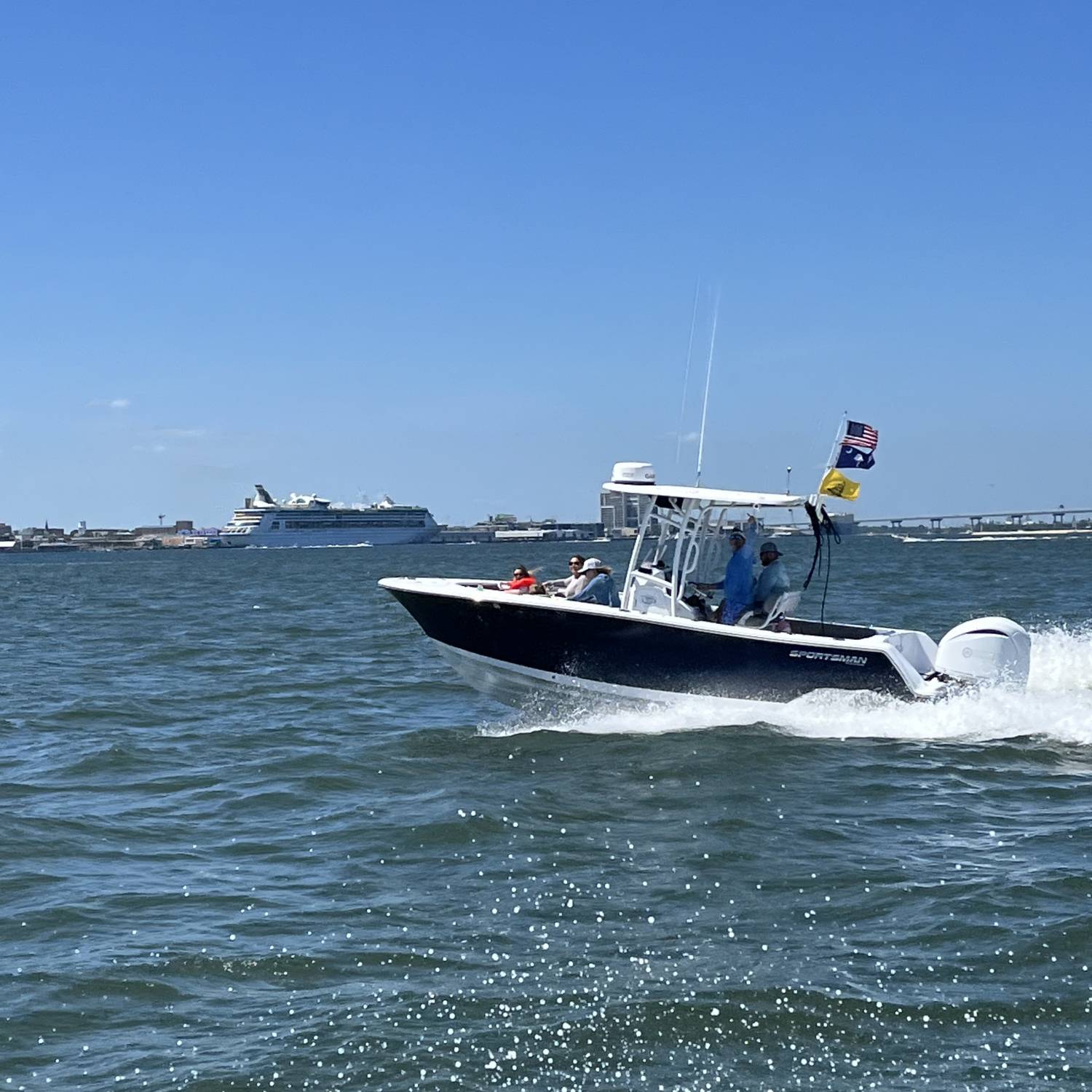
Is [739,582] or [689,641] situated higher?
[739,582]

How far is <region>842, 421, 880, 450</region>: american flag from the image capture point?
1315cm

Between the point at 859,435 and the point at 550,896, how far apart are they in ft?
21.4

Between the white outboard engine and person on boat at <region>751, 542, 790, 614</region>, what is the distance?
1722 millimetres

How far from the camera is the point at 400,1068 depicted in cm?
582

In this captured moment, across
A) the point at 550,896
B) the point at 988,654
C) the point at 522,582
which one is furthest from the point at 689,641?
the point at 550,896

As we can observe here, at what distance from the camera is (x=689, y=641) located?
43.3 ft

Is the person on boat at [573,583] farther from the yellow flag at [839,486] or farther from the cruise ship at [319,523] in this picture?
the cruise ship at [319,523]

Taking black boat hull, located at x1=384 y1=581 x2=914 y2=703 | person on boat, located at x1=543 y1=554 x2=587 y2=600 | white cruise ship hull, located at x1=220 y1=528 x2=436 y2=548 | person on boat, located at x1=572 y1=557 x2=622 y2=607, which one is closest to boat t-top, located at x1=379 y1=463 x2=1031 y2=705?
black boat hull, located at x1=384 y1=581 x2=914 y2=703

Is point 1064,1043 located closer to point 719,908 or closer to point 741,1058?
point 741,1058

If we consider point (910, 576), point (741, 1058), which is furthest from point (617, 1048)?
point (910, 576)

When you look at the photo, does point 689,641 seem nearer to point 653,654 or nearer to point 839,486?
point 653,654

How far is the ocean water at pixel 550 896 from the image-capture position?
235 inches

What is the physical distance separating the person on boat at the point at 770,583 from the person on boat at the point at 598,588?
138 centimetres

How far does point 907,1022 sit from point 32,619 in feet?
112
